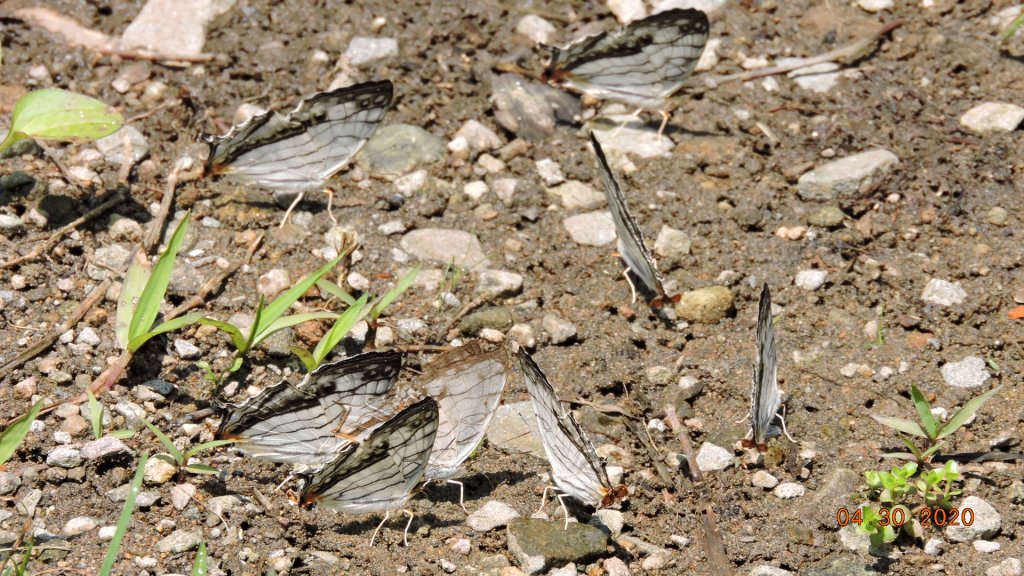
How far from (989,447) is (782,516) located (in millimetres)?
969

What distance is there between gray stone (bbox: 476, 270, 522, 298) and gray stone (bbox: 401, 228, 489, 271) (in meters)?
0.09

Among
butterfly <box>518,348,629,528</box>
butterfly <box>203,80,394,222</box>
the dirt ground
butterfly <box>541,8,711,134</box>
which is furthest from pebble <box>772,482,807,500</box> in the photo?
butterfly <box>203,80,394,222</box>

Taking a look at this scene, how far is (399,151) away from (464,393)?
2.15 meters

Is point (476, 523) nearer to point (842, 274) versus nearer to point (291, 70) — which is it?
point (842, 274)

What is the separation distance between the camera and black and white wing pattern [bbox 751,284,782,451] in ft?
11.8

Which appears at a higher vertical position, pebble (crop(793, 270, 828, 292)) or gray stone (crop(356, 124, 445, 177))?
gray stone (crop(356, 124, 445, 177))

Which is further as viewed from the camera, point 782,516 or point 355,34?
point 355,34

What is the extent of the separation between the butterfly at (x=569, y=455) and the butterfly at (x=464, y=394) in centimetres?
23

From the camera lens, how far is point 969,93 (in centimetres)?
574

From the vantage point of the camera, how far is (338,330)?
162 inches

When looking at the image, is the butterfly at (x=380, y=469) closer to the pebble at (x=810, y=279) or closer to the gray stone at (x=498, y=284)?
the gray stone at (x=498, y=284)

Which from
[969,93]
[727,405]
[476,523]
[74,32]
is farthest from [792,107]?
[74,32]

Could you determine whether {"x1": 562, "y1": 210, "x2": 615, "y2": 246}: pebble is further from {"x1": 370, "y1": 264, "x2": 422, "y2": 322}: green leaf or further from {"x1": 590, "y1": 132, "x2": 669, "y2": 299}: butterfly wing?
{"x1": 370, "y1": 264, "x2": 422, "y2": 322}: green leaf

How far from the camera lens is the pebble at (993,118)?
5480 mm
